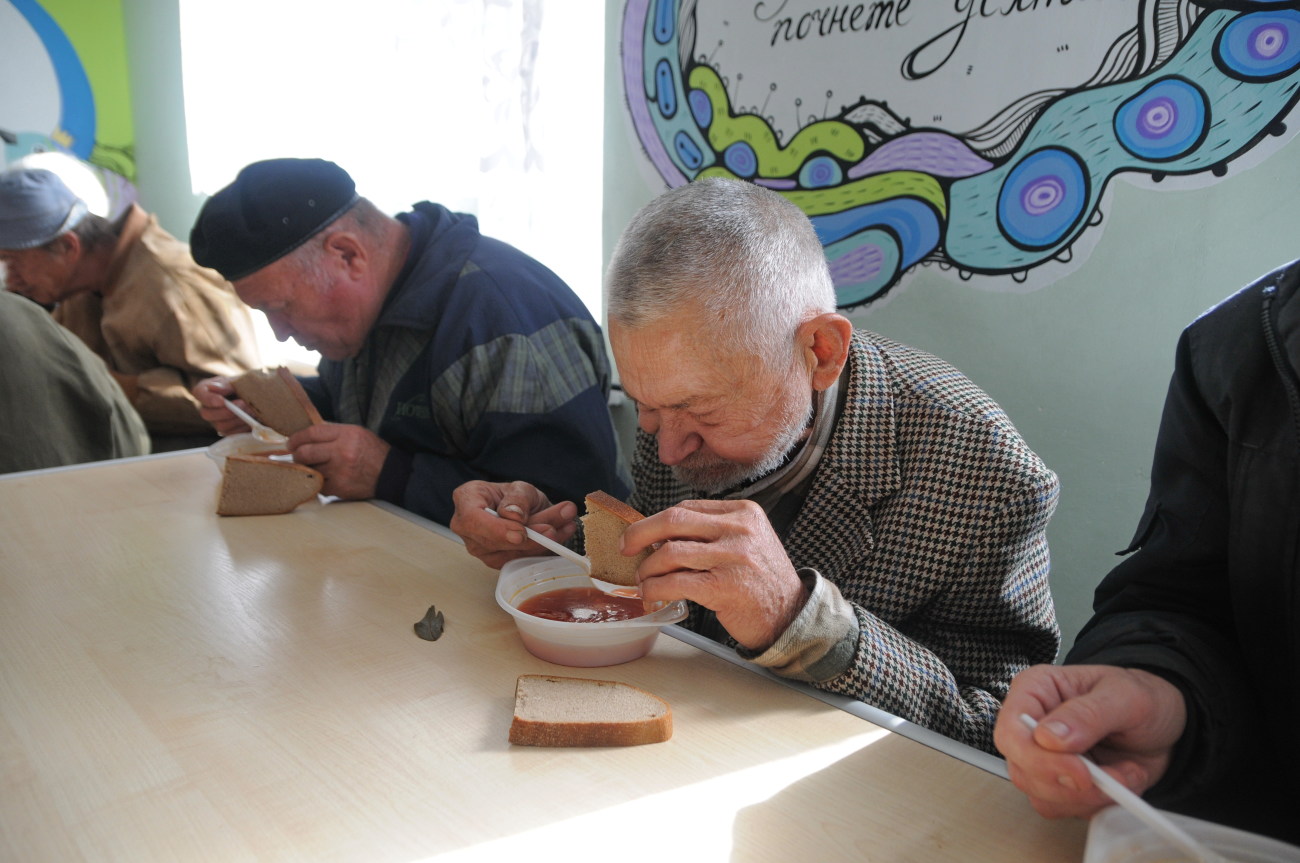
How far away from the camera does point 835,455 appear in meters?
1.41

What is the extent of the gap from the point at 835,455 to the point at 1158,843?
2.36 ft

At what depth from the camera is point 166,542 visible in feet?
5.47

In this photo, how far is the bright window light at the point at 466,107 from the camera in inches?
139

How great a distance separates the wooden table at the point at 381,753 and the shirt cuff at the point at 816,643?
0.14 feet

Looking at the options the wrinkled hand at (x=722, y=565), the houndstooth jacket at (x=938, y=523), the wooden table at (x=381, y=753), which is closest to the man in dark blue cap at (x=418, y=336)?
the wooden table at (x=381, y=753)

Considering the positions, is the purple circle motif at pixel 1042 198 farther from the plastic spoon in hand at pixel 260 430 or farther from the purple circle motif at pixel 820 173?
the plastic spoon in hand at pixel 260 430

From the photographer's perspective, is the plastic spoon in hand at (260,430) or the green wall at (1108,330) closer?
the green wall at (1108,330)

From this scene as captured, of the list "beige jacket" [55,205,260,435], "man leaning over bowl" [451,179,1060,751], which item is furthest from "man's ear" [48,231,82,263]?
"man leaning over bowl" [451,179,1060,751]

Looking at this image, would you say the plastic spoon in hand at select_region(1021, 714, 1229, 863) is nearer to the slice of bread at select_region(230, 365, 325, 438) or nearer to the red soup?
the red soup

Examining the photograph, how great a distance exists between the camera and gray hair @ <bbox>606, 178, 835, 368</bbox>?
1270mm

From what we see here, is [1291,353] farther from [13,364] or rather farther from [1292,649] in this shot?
[13,364]

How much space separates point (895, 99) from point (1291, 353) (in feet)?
5.64

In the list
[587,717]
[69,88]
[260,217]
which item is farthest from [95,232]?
[587,717]

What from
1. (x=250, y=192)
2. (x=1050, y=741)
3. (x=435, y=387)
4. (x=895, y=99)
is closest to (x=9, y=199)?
(x=250, y=192)
